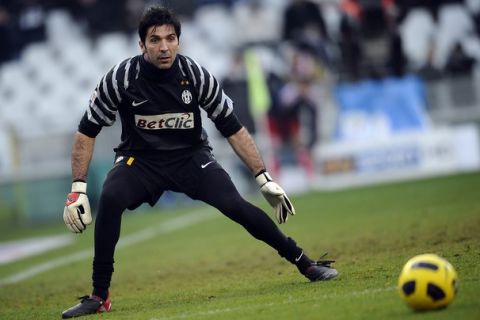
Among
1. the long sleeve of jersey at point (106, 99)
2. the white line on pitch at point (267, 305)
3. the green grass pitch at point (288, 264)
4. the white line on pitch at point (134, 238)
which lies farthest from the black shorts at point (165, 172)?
the white line on pitch at point (134, 238)

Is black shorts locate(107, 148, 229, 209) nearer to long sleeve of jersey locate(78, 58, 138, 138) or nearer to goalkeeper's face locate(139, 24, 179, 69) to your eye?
long sleeve of jersey locate(78, 58, 138, 138)

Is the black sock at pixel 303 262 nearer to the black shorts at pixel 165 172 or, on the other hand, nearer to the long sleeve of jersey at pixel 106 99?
the black shorts at pixel 165 172

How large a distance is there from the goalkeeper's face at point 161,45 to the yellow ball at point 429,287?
2.82 m

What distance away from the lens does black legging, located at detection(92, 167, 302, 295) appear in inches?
314

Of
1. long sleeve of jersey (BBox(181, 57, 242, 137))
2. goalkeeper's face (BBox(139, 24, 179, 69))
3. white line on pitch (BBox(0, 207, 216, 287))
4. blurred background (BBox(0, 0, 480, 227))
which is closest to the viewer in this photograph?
goalkeeper's face (BBox(139, 24, 179, 69))

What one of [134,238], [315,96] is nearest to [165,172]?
[134,238]

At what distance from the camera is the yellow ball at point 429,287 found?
248 inches

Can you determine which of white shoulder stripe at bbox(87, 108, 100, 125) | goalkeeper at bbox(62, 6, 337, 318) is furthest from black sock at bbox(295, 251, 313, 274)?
white shoulder stripe at bbox(87, 108, 100, 125)

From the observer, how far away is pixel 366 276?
27.7 feet

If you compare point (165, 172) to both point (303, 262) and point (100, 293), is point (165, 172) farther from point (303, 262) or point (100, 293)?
point (303, 262)

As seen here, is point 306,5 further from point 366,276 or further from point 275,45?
point 366,276

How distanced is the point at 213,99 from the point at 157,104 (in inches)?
18.7

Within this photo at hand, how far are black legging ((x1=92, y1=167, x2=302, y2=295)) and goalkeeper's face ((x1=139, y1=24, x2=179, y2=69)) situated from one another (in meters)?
0.99

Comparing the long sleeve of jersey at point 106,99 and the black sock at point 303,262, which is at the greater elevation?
the long sleeve of jersey at point 106,99
